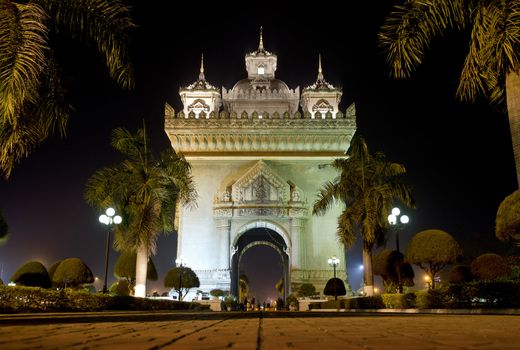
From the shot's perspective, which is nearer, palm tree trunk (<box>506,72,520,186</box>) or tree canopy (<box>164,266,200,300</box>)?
palm tree trunk (<box>506,72,520,186</box>)

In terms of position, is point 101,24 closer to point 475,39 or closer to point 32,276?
point 475,39

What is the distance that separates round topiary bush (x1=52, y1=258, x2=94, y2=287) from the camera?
73.3 feet

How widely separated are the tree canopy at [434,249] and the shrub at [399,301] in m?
3.41

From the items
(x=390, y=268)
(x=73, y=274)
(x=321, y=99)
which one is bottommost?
(x=73, y=274)

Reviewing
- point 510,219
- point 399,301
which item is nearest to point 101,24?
point 510,219

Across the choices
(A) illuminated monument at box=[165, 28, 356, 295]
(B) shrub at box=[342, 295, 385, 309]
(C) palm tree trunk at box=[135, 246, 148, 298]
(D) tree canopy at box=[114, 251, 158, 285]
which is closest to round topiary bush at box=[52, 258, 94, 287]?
(D) tree canopy at box=[114, 251, 158, 285]

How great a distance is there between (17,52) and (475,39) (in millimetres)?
7533

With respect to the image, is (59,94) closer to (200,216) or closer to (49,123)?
(49,123)

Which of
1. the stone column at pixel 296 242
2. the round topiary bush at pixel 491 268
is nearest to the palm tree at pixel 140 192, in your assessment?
the round topiary bush at pixel 491 268

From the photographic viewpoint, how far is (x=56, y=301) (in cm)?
1249

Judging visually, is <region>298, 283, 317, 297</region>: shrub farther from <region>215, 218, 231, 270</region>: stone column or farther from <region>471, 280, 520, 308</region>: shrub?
<region>471, 280, 520, 308</region>: shrub

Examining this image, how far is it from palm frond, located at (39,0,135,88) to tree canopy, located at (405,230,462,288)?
44.7ft

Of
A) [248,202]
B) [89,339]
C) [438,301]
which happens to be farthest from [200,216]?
[89,339]

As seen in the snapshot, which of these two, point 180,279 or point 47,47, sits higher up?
point 47,47
